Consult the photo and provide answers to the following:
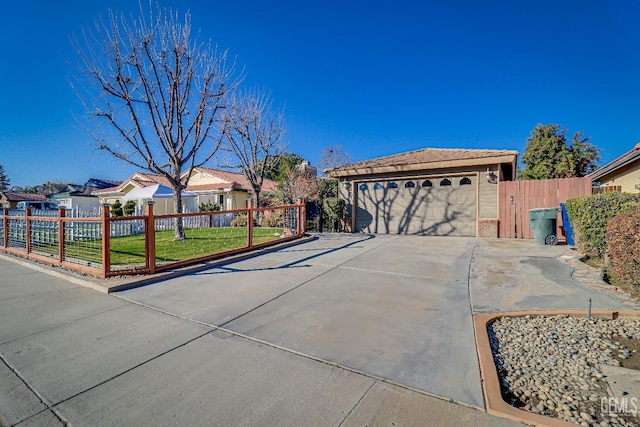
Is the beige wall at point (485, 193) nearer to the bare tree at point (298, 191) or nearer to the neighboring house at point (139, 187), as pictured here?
the bare tree at point (298, 191)

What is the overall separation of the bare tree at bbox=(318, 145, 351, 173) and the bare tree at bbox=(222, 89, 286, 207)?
59.5 ft

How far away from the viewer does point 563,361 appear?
2373 mm

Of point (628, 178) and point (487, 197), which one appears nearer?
point (628, 178)

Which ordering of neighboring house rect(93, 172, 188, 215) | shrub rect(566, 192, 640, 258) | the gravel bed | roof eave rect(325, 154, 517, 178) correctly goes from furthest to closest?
neighboring house rect(93, 172, 188, 215) < roof eave rect(325, 154, 517, 178) < shrub rect(566, 192, 640, 258) < the gravel bed

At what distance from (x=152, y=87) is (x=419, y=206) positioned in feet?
33.7

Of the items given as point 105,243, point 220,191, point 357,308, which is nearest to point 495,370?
point 357,308

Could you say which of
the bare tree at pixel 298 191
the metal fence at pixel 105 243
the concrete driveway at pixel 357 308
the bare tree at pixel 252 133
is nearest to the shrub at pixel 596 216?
the concrete driveway at pixel 357 308

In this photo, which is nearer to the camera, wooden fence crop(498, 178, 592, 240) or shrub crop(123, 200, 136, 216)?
wooden fence crop(498, 178, 592, 240)

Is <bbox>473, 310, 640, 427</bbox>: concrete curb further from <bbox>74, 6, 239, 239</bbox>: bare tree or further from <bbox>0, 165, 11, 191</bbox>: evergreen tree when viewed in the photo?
<bbox>0, 165, 11, 191</bbox>: evergreen tree

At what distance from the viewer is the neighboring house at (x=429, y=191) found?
9.88 m

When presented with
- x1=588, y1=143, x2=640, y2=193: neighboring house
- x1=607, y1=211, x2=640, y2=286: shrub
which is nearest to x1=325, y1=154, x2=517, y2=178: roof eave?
x1=588, y1=143, x2=640, y2=193: neighboring house

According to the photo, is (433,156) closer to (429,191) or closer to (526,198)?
(429,191)

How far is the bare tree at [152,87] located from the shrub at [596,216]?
422 inches

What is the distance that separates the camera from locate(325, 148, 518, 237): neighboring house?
9875 millimetres
